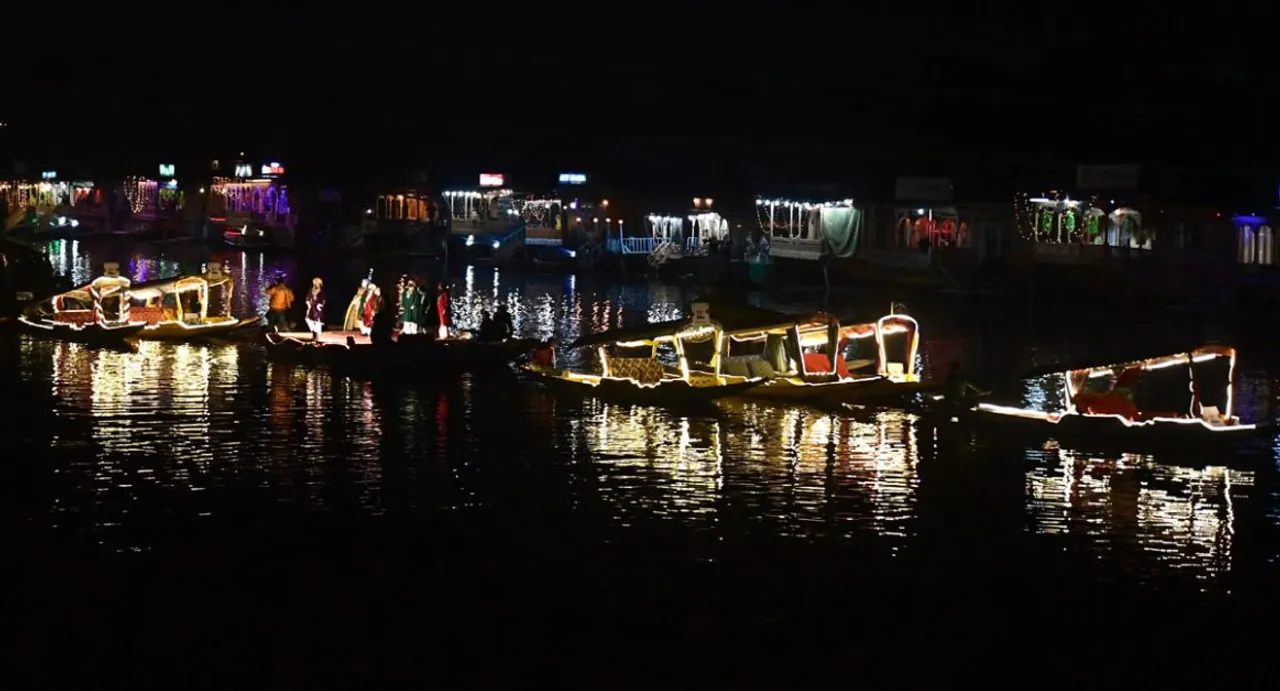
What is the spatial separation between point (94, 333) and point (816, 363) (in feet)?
56.9

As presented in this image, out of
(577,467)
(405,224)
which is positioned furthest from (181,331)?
(405,224)

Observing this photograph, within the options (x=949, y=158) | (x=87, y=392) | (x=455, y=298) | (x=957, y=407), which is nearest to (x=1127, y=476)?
(x=957, y=407)

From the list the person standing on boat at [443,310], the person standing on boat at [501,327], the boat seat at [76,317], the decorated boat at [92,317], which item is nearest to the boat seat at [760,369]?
the person standing on boat at [501,327]

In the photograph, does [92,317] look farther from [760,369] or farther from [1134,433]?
[1134,433]

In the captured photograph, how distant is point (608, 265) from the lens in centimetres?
7206

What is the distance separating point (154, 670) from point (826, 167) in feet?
203

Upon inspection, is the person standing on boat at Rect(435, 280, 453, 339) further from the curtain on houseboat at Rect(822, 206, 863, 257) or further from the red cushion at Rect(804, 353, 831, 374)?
the curtain on houseboat at Rect(822, 206, 863, 257)

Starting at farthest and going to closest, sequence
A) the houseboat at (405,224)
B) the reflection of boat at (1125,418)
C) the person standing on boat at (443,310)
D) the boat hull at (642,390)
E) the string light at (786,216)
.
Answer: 1. the houseboat at (405,224)
2. the string light at (786,216)
3. the person standing on boat at (443,310)
4. the boat hull at (642,390)
5. the reflection of boat at (1125,418)

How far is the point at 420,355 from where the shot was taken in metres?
33.3

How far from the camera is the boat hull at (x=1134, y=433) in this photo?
24453 mm

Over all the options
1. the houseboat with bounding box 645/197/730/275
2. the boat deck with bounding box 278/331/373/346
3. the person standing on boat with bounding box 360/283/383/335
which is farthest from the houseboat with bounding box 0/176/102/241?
the person standing on boat with bounding box 360/283/383/335

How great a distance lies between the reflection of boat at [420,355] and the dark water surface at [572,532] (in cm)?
258

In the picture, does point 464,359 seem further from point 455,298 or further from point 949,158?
point 949,158

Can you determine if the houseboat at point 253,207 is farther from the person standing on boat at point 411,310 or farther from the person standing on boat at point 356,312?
the person standing on boat at point 411,310
